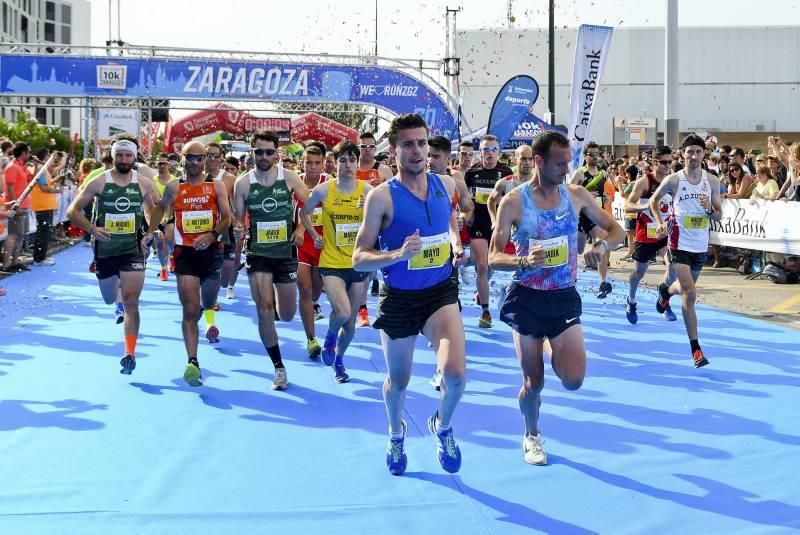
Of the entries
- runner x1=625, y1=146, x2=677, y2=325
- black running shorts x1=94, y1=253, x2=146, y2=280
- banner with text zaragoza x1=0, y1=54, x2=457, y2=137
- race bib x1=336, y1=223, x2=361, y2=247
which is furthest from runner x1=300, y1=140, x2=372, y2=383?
banner with text zaragoza x1=0, y1=54, x2=457, y2=137

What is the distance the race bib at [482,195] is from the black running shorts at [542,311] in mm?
5003

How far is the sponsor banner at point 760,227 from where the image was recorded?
14062 millimetres

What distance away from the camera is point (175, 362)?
28.7ft

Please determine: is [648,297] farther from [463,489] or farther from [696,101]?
[696,101]

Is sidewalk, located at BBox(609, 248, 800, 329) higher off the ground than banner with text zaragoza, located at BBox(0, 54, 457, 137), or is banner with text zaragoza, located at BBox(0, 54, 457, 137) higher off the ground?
banner with text zaragoza, located at BBox(0, 54, 457, 137)

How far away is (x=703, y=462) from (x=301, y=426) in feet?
8.56

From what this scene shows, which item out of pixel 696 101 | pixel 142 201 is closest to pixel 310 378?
pixel 142 201

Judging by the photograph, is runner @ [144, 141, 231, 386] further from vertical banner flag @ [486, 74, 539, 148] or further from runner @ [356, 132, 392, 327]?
vertical banner flag @ [486, 74, 539, 148]

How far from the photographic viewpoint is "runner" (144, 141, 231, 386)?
25.3 ft

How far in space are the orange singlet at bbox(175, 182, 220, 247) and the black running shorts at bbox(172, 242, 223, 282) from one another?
68 mm

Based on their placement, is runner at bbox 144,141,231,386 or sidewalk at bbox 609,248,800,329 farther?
sidewalk at bbox 609,248,800,329

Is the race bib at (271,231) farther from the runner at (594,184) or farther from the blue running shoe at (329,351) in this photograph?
the runner at (594,184)

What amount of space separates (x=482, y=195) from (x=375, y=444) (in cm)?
491

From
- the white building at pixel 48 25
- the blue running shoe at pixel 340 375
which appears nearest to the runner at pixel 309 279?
the blue running shoe at pixel 340 375
